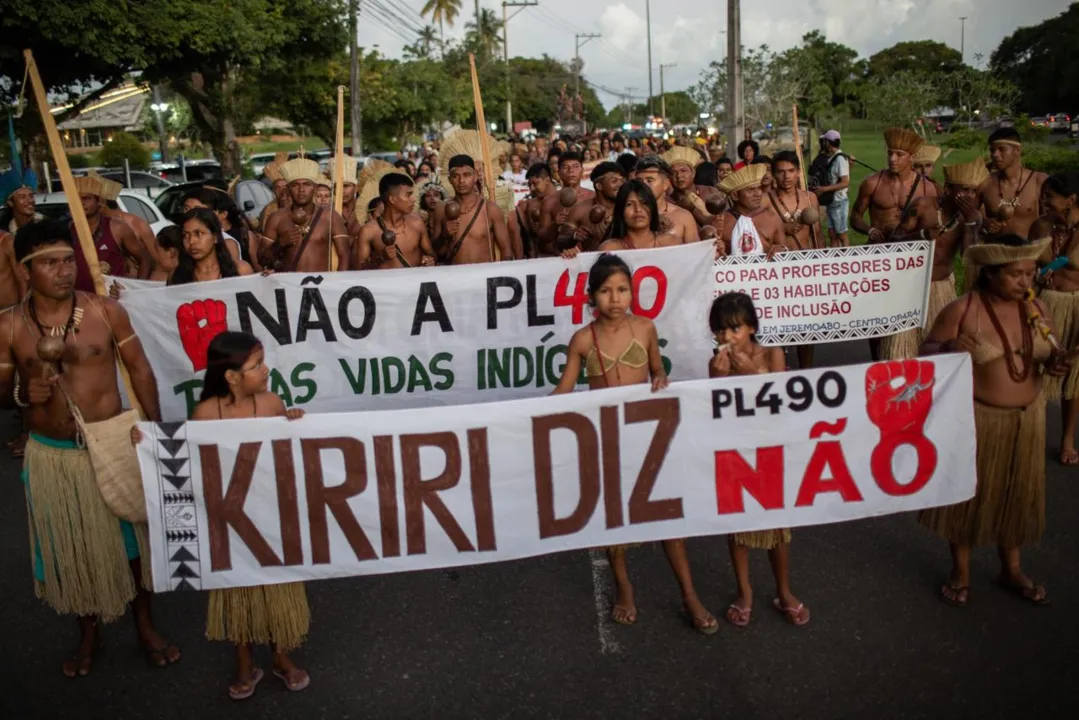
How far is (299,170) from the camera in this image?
828 centimetres

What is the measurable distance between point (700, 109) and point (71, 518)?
127ft

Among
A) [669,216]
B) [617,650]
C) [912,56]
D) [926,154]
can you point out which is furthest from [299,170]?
[912,56]

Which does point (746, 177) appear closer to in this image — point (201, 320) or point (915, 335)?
point (915, 335)

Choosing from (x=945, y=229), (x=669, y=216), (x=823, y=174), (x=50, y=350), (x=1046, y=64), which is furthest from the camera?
(x=1046, y=64)

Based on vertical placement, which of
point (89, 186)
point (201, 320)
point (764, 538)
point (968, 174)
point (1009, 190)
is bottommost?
point (764, 538)

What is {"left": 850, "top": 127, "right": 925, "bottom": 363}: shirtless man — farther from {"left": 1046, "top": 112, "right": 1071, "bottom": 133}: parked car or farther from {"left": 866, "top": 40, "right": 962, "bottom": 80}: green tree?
{"left": 866, "top": 40, "right": 962, "bottom": 80}: green tree

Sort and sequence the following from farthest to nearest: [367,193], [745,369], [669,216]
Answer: [367,193] < [669,216] < [745,369]

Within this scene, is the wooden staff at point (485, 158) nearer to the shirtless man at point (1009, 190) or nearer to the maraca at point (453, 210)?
the maraca at point (453, 210)

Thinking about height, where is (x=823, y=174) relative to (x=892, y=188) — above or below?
above

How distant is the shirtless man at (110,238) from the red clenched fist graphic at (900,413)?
19.0 ft

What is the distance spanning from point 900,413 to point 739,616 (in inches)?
45.8

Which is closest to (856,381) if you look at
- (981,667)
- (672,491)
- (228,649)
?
(672,491)

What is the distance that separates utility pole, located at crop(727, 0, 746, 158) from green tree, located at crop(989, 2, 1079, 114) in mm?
41173

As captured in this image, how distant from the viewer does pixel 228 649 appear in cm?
452
